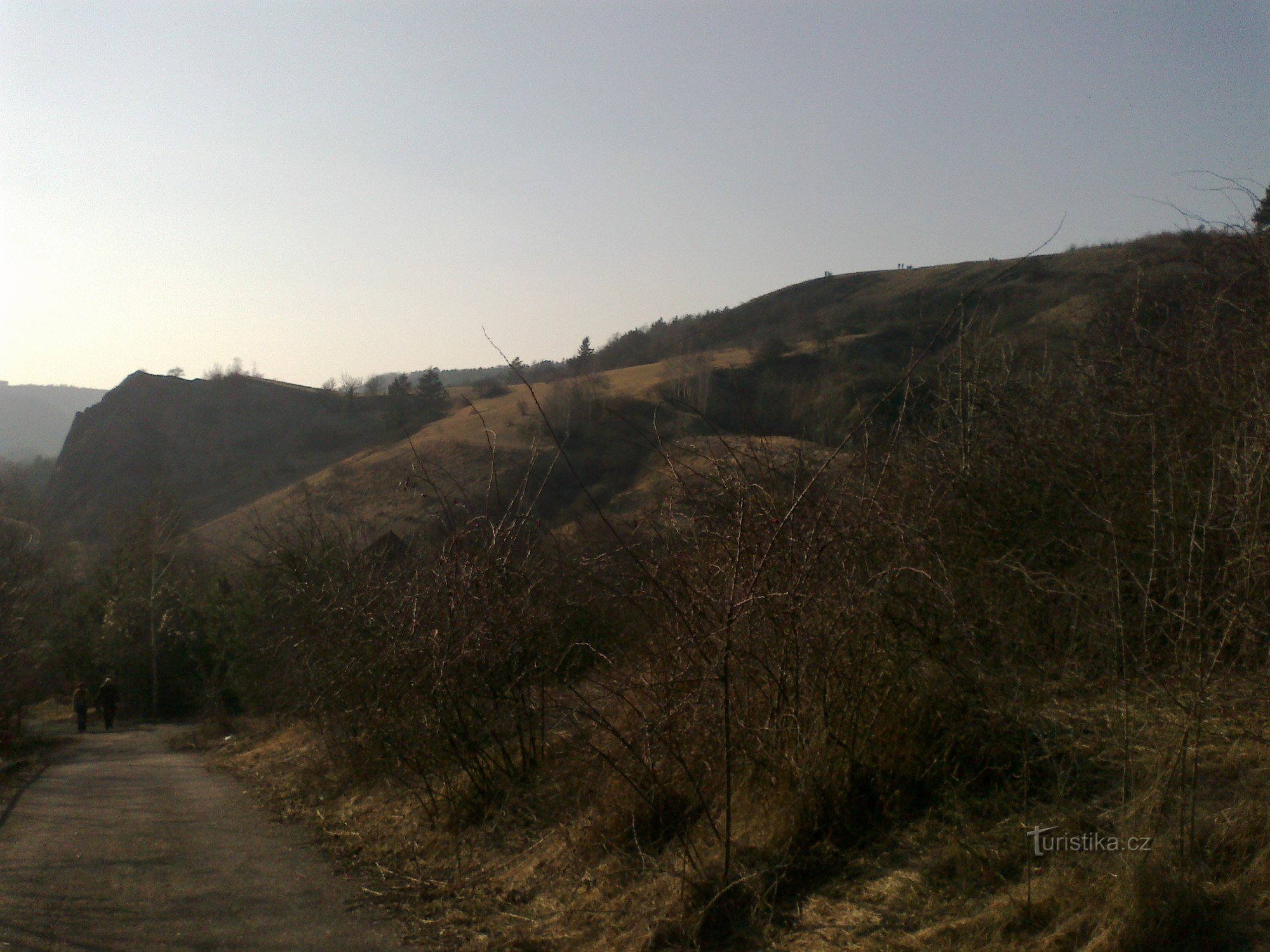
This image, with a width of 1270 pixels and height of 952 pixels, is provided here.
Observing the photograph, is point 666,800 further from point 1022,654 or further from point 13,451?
point 13,451

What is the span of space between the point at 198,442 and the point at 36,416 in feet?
302

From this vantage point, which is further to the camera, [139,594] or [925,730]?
[139,594]

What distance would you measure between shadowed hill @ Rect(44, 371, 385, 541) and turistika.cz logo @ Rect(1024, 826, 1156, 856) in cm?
7139

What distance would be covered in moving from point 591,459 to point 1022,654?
45255 mm

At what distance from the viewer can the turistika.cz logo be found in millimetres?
3898

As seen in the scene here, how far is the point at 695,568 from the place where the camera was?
555 centimetres

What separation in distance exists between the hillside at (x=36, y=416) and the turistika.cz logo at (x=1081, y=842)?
130m

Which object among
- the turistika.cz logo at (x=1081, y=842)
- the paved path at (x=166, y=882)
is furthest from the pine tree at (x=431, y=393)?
the turistika.cz logo at (x=1081, y=842)

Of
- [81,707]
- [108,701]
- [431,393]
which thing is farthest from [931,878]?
[431,393]

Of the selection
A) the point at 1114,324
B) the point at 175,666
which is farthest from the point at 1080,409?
the point at 175,666

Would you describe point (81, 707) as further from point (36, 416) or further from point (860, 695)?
point (36, 416)

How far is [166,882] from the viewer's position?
6.50 meters

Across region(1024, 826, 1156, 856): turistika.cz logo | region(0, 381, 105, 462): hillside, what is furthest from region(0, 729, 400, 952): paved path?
region(0, 381, 105, 462): hillside

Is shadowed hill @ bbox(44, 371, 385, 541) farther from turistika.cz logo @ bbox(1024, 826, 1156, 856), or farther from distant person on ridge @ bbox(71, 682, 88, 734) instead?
turistika.cz logo @ bbox(1024, 826, 1156, 856)
